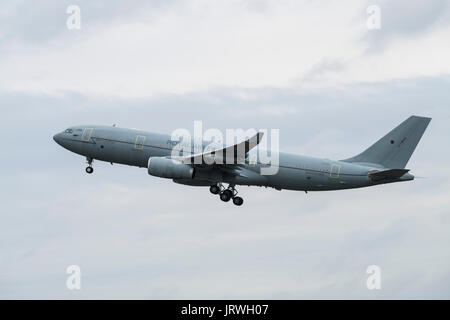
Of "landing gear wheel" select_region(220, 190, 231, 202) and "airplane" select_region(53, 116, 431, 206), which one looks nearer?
"airplane" select_region(53, 116, 431, 206)

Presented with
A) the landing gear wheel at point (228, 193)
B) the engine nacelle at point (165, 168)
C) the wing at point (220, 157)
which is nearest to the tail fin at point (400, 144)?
the wing at point (220, 157)

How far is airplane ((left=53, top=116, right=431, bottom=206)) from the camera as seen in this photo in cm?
6506

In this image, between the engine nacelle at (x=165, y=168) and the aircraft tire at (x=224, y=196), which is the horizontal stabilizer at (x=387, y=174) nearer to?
the aircraft tire at (x=224, y=196)

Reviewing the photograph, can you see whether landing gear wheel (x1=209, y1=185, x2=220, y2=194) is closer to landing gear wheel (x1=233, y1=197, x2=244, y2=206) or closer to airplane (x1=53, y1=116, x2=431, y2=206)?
airplane (x1=53, y1=116, x2=431, y2=206)

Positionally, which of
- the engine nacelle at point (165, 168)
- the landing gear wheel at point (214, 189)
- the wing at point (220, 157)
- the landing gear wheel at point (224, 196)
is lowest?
the landing gear wheel at point (224, 196)

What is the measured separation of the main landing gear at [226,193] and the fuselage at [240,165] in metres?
1.00

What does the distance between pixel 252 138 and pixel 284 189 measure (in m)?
8.30

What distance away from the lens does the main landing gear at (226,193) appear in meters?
69.0

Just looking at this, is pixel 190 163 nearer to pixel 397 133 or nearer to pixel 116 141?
pixel 116 141

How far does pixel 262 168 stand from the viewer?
66438mm

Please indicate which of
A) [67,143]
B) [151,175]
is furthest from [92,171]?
[151,175]

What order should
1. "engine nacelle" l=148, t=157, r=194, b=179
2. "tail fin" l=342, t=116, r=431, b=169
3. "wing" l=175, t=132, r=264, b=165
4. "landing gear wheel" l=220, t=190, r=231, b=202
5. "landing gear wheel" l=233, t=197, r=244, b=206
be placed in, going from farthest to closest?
1. "landing gear wheel" l=233, t=197, r=244, b=206
2. "landing gear wheel" l=220, t=190, r=231, b=202
3. "tail fin" l=342, t=116, r=431, b=169
4. "engine nacelle" l=148, t=157, r=194, b=179
5. "wing" l=175, t=132, r=264, b=165

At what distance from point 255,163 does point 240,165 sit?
1.25 m

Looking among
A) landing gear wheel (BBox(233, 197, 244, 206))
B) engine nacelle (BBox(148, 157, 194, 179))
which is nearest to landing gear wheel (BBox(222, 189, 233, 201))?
landing gear wheel (BBox(233, 197, 244, 206))
